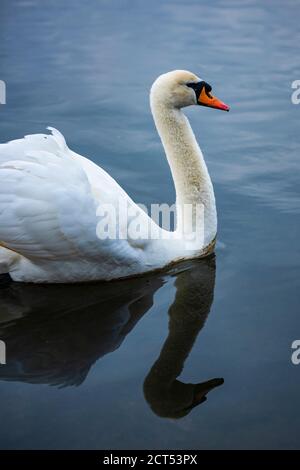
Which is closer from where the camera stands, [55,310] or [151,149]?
[55,310]

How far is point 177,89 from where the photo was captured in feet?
20.6

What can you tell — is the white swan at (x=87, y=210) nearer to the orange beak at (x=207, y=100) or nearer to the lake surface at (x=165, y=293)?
the orange beak at (x=207, y=100)

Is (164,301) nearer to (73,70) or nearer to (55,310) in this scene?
(55,310)

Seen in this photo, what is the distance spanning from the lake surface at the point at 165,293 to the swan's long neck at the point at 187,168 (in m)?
0.35

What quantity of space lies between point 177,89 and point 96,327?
2072 mm

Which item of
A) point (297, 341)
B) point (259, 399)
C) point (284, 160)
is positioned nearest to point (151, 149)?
point (284, 160)

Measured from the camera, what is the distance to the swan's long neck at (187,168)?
252 inches

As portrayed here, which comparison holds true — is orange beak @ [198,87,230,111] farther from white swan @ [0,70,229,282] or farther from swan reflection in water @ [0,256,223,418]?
swan reflection in water @ [0,256,223,418]

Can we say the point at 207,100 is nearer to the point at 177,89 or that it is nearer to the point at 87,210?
the point at 177,89

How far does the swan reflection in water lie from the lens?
15.5 ft

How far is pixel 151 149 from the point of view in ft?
26.7

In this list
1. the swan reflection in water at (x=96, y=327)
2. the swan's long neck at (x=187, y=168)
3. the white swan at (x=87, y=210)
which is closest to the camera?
the swan reflection in water at (x=96, y=327)

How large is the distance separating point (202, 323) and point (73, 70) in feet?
19.3

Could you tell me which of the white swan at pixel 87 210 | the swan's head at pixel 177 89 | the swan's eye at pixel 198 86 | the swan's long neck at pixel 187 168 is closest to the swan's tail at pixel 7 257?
the white swan at pixel 87 210
